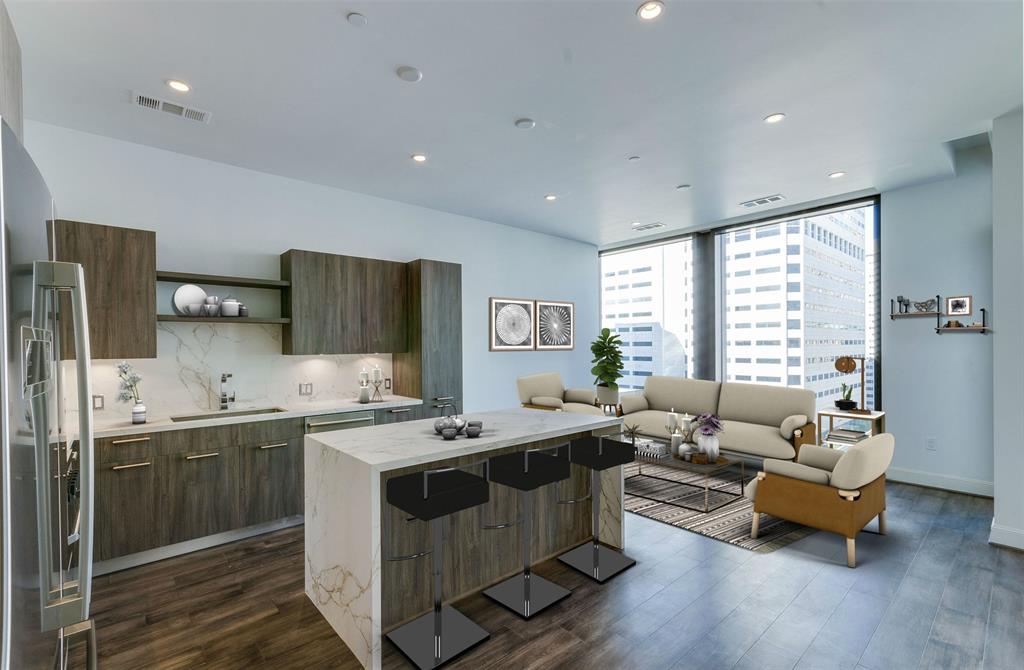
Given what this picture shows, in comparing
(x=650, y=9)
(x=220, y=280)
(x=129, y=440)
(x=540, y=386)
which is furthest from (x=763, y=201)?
(x=129, y=440)

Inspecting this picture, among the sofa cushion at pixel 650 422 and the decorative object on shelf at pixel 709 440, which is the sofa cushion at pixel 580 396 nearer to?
the sofa cushion at pixel 650 422

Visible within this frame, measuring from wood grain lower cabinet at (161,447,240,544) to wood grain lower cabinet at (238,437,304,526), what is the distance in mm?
60

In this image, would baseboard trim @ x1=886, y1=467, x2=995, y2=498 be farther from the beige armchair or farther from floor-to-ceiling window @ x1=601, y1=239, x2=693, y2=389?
floor-to-ceiling window @ x1=601, y1=239, x2=693, y2=389

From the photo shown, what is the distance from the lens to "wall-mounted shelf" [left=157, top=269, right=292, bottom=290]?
348 cm

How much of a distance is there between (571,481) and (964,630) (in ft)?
6.91

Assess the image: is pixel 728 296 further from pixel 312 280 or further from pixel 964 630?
pixel 312 280

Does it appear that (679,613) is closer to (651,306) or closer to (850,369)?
(850,369)

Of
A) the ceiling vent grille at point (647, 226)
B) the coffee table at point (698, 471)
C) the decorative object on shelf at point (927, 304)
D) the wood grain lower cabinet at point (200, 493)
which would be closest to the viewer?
the wood grain lower cabinet at point (200, 493)

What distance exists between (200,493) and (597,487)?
2748 mm

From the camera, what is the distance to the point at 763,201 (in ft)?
16.8

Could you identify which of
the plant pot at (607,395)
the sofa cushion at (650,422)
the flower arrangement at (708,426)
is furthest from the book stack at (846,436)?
the plant pot at (607,395)

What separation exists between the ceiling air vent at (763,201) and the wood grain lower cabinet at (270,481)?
5111mm

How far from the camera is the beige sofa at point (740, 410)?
4637mm

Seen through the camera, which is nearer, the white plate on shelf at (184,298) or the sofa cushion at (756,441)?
the white plate on shelf at (184,298)
